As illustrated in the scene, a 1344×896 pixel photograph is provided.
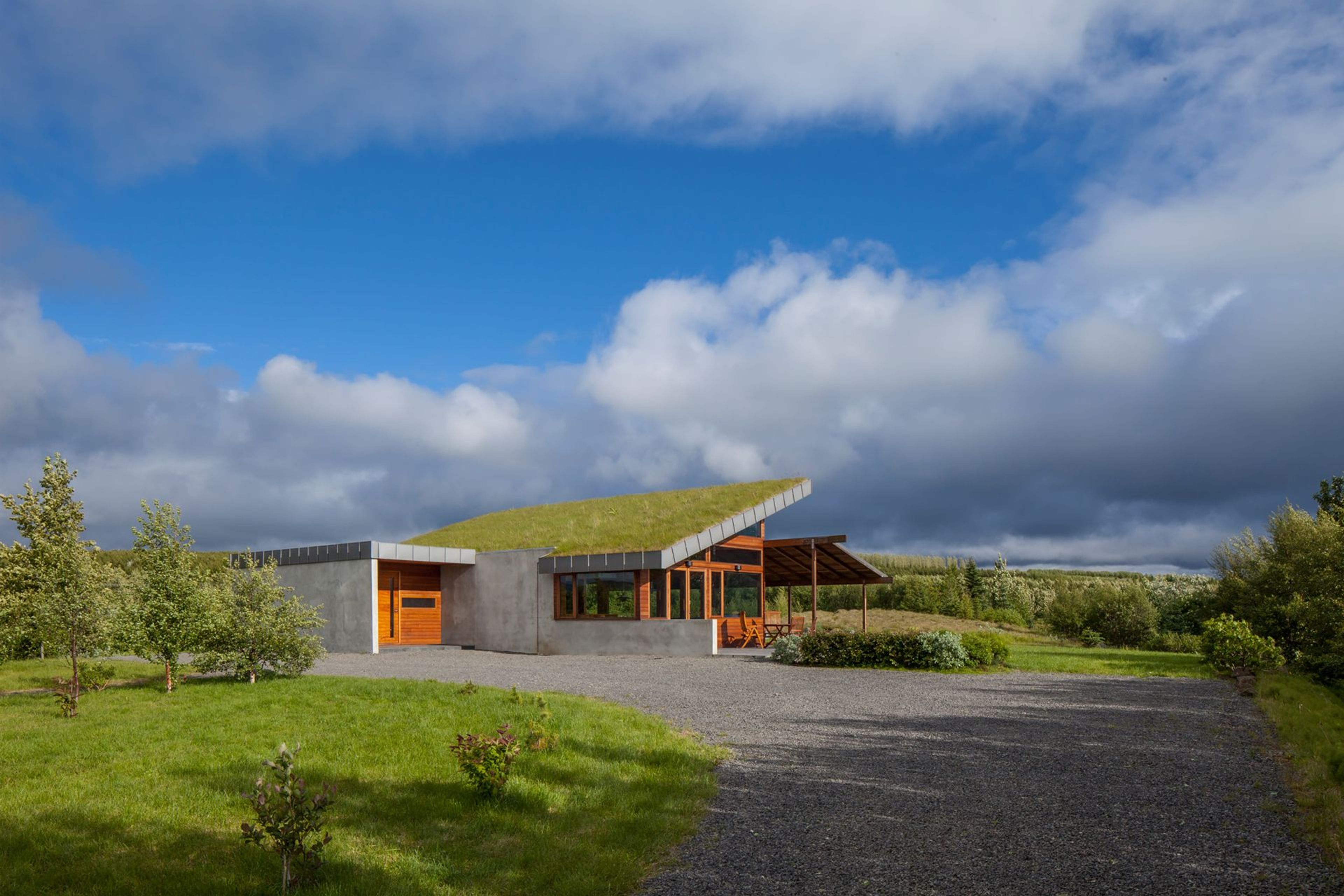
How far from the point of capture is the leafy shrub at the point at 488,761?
701cm

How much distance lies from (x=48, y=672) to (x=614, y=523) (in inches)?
590

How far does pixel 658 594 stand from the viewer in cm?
2353

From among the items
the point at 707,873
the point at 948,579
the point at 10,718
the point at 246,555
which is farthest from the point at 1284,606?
the point at 10,718

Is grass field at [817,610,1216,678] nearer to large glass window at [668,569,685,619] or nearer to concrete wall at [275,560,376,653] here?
large glass window at [668,569,685,619]

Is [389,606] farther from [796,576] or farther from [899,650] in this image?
[899,650]

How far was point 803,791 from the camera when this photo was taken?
748 centimetres

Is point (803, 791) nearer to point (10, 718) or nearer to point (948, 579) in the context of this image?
point (10, 718)

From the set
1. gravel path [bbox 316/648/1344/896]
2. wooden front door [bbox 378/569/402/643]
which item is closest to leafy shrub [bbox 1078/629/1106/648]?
gravel path [bbox 316/648/1344/896]

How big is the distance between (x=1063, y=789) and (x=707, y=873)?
12.3 ft

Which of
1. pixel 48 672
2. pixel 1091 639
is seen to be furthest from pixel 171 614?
pixel 1091 639

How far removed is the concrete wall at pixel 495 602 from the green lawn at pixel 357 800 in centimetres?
1393

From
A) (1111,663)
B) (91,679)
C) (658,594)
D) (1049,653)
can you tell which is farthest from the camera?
(658,594)

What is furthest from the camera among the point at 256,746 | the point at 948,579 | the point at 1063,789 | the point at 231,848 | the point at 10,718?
the point at 948,579

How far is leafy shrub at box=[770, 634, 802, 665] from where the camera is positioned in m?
19.5
